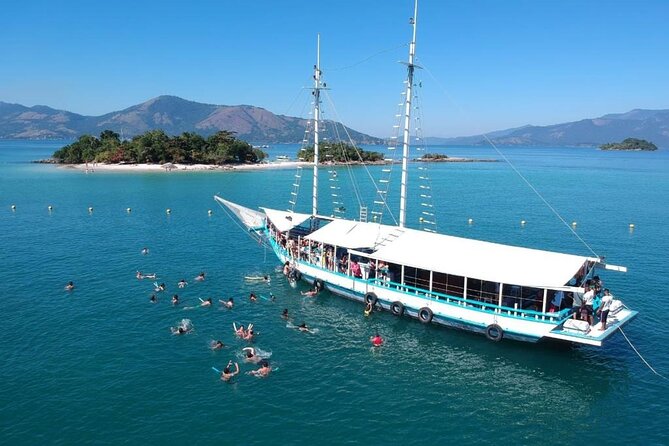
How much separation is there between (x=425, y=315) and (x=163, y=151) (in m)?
160

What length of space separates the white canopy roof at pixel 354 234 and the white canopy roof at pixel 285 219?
469 centimetres

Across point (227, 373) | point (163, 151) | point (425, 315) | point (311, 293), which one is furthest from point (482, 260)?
point (163, 151)

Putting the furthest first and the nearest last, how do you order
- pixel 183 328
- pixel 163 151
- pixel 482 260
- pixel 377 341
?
1. pixel 163 151
2. pixel 482 260
3. pixel 183 328
4. pixel 377 341

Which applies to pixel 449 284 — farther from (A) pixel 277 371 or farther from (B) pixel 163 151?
(B) pixel 163 151

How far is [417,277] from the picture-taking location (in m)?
38.3

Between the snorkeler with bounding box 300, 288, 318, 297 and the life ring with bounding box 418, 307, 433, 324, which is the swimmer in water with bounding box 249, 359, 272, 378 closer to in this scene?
the life ring with bounding box 418, 307, 433, 324

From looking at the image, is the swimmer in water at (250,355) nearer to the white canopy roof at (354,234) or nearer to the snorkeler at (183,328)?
the snorkeler at (183,328)

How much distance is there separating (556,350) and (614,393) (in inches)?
194

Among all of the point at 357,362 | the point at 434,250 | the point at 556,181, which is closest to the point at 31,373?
the point at 357,362

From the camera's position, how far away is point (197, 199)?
102 m

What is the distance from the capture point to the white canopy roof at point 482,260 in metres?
31.9

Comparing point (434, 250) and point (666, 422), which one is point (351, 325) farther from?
point (666, 422)

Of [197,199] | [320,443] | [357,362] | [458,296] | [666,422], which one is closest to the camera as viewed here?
[320,443]

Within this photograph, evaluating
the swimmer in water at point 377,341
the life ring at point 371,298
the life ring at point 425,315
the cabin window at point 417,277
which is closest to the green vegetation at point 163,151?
the life ring at point 371,298
